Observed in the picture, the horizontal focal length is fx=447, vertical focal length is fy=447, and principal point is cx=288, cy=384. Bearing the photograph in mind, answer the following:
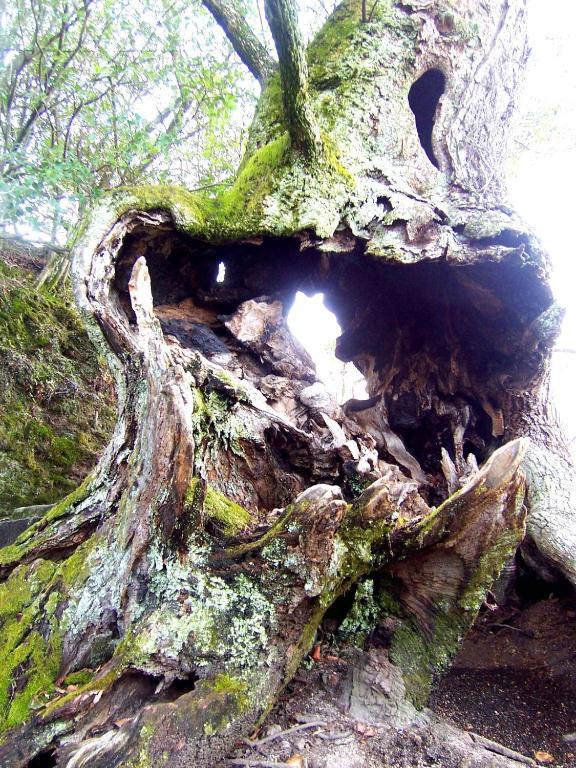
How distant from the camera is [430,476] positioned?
2.47 m

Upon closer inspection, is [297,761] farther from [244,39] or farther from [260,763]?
[244,39]

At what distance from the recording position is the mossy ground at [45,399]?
2.77m

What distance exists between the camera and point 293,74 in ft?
6.35

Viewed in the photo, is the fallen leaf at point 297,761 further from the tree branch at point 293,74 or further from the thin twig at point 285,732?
the tree branch at point 293,74

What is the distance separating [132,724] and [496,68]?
156 inches

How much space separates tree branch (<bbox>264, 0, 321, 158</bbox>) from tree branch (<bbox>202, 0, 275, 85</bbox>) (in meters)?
1.26

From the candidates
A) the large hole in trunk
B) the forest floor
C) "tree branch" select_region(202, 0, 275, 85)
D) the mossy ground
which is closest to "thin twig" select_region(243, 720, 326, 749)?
the forest floor

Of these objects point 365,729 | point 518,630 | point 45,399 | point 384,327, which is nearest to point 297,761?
point 365,729

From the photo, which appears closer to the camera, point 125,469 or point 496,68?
point 125,469

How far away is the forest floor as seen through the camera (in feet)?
3.88

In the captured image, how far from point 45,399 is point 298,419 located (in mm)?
1991

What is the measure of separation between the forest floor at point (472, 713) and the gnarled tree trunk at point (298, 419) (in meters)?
0.11

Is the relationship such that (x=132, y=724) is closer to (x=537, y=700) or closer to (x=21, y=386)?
(x=537, y=700)

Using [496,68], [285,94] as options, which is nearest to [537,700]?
[285,94]
